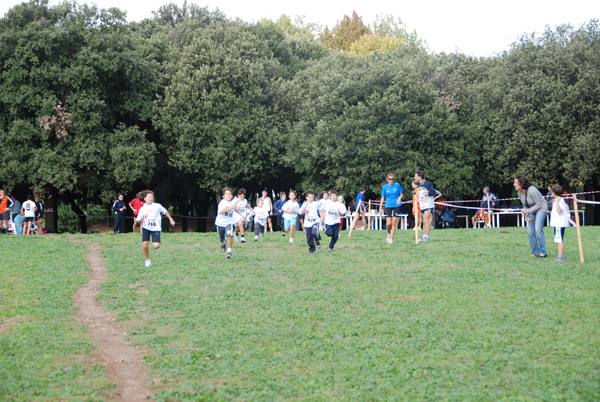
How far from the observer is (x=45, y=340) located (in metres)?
9.68

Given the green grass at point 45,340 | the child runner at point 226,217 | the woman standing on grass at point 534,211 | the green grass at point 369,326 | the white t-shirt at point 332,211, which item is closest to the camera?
the green grass at point 369,326

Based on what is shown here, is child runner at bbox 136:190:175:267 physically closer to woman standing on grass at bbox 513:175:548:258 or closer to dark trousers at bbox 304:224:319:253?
dark trousers at bbox 304:224:319:253

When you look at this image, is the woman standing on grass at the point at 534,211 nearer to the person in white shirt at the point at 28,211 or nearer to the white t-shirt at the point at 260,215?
the white t-shirt at the point at 260,215

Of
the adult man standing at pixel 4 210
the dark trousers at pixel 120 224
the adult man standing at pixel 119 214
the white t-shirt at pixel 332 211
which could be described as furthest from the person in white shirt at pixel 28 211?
the white t-shirt at pixel 332 211

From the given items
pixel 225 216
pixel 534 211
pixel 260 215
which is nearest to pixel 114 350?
pixel 225 216

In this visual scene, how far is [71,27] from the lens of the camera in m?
38.9

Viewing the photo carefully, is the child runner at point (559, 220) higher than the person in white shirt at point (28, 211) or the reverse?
the reverse

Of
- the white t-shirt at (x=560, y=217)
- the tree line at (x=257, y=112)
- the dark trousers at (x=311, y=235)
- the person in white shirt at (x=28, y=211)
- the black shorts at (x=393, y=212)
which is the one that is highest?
the tree line at (x=257, y=112)

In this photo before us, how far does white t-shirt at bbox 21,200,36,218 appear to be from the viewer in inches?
1271

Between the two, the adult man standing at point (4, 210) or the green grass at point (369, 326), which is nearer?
the green grass at point (369, 326)

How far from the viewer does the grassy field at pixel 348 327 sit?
7.21 metres

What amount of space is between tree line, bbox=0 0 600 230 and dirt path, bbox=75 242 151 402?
86.6 feet

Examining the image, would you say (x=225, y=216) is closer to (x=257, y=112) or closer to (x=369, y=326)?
(x=369, y=326)

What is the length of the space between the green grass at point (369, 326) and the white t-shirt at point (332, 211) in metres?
1.62
